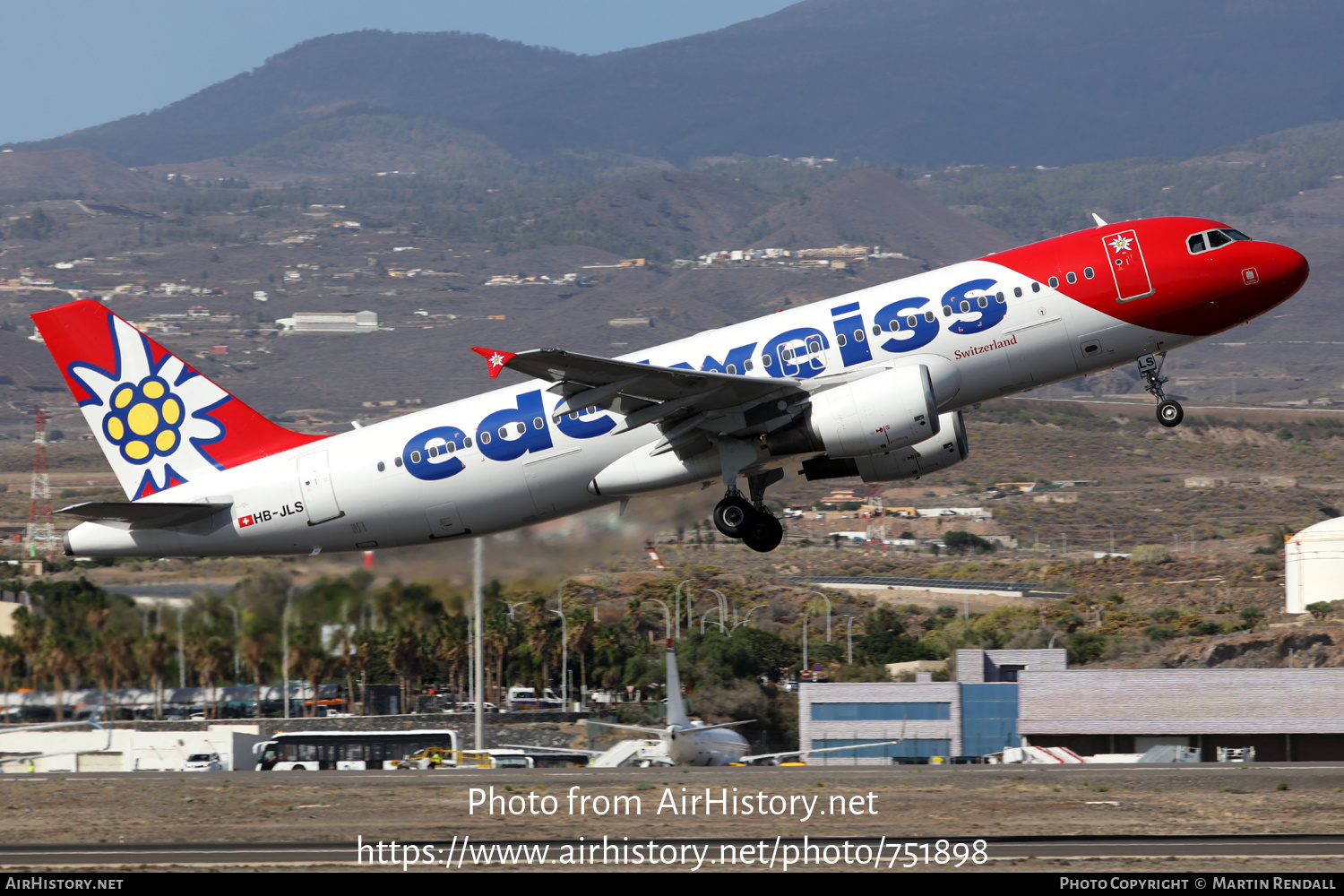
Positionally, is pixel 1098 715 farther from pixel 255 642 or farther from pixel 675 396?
pixel 675 396

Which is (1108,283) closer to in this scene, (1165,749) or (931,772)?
(931,772)

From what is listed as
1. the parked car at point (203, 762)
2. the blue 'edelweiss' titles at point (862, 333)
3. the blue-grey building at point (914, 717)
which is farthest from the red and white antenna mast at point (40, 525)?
the blue 'edelweiss' titles at point (862, 333)

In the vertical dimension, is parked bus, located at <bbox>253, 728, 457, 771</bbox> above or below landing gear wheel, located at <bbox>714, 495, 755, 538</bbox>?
below

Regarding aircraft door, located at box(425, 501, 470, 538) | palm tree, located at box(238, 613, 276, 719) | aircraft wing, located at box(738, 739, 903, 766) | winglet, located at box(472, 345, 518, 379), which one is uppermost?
winglet, located at box(472, 345, 518, 379)

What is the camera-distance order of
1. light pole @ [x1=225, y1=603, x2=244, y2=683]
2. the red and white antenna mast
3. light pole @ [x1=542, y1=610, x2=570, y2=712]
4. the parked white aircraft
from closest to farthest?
light pole @ [x1=225, y1=603, x2=244, y2=683] < the parked white aircraft < light pole @ [x1=542, y1=610, x2=570, y2=712] < the red and white antenna mast

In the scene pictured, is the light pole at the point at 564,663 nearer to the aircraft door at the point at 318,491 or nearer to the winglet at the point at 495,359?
the aircraft door at the point at 318,491

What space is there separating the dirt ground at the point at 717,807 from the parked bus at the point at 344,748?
13.6 meters

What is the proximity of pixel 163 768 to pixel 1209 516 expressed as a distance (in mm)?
136267

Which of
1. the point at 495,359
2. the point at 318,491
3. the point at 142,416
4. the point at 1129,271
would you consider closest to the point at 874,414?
the point at 1129,271

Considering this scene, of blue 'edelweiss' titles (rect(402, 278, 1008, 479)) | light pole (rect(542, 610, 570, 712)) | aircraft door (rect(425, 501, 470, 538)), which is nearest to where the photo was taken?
blue 'edelweiss' titles (rect(402, 278, 1008, 479))

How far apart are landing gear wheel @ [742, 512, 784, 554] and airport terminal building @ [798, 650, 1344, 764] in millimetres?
30768

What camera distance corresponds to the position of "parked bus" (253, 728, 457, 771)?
210 feet

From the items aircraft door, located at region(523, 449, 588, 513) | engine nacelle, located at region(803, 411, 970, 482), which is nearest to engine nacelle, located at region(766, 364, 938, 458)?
engine nacelle, located at region(803, 411, 970, 482)

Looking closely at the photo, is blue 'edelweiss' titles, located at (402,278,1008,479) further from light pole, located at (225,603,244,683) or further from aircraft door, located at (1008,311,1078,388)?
light pole, located at (225,603,244,683)
